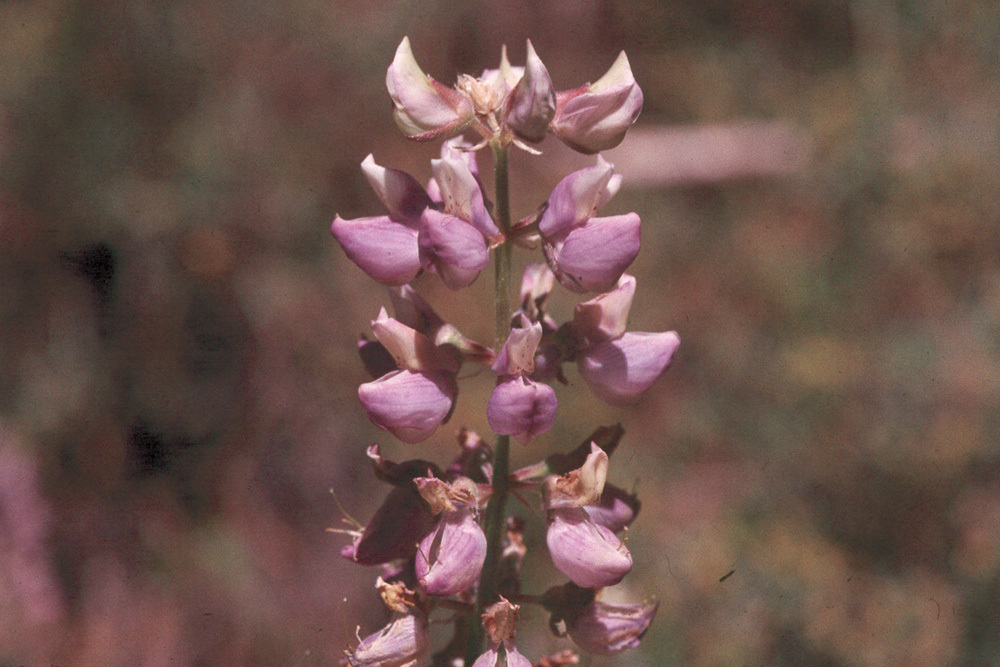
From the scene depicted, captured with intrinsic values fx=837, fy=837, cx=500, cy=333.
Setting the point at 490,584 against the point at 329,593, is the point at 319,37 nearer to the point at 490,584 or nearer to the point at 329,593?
the point at 329,593

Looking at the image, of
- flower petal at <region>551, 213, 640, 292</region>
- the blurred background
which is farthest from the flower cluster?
the blurred background

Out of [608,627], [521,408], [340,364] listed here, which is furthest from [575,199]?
[340,364]

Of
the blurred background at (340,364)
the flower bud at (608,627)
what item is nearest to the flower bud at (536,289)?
the flower bud at (608,627)

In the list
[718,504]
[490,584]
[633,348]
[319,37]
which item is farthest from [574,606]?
[319,37]

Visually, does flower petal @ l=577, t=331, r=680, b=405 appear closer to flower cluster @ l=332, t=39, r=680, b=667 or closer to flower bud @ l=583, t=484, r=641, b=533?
flower cluster @ l=332, t=39, r=680, b=667

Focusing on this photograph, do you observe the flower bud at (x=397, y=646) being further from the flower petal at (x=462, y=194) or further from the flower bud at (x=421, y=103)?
the flower bud at (x=421, y=103)

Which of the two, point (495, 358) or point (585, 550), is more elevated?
point (495, 358)

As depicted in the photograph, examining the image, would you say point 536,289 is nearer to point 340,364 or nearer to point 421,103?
point 421,103
